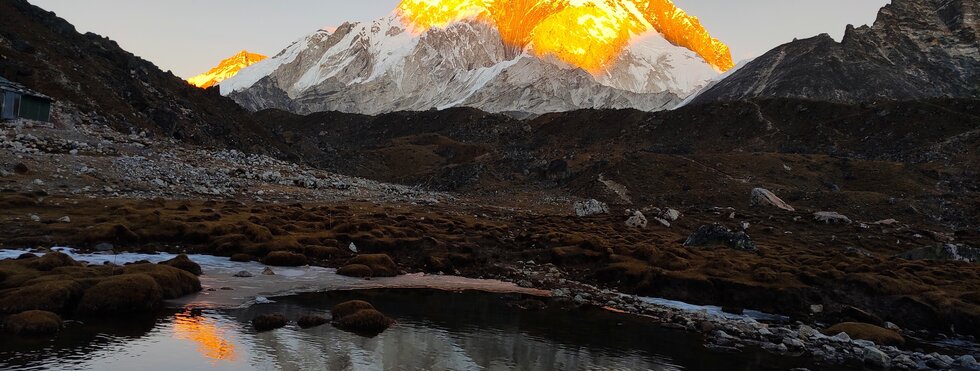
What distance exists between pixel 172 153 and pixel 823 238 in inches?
2736

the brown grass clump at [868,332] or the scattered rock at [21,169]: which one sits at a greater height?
the brown grass clump at [868,332]

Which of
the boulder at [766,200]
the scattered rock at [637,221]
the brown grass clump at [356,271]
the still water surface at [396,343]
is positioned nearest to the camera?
the still water surface at [396,343]

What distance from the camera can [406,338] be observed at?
70.6 ft

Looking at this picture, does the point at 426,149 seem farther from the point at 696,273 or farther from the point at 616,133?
the point at 696,273

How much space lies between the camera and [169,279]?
2378 centimetres

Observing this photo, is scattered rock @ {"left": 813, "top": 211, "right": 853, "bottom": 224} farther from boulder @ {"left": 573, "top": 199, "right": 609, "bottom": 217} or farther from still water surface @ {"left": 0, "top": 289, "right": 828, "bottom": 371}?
still water surface @ {"left": 0, "top": 289, "right": 828, "bottom": 371}

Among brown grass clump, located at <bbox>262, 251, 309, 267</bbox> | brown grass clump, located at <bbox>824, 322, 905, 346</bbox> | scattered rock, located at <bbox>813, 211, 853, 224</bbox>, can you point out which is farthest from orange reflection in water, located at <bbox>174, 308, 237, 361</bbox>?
scattered rock, located at <bbox>813, 211, 853, 224</bbox>

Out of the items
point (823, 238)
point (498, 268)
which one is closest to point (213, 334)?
point (498, 268)

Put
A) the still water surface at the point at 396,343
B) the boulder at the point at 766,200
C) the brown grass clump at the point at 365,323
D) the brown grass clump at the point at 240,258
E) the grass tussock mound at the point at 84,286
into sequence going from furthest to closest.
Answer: the boulder at the point at 766,200, the brown grass clump at the point at 240,258, the brown grass clump at the point at 365,323, the grass tussock mound at the point at 84,286, the still water surface at the point at 396,343

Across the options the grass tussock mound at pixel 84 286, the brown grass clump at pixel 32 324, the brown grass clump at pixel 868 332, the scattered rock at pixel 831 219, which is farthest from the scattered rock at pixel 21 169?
the scattered rock at pixel 831 219

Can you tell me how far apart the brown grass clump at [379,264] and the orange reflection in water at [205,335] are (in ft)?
45.0

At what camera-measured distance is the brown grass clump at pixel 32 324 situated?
57.0 ft

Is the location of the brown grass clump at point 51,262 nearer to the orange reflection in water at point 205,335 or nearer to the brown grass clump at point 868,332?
the orange reflection in water at point 205,335

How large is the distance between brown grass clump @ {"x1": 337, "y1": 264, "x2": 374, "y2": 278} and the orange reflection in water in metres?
12.2
